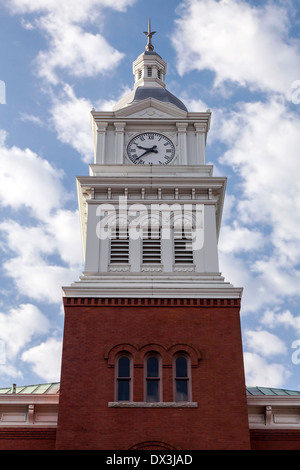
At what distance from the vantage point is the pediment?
35.5m

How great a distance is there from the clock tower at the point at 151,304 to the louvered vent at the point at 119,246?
0.18 feet

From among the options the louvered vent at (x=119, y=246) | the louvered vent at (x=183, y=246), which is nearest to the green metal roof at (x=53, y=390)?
the louvered vent at (x=119, y=246)

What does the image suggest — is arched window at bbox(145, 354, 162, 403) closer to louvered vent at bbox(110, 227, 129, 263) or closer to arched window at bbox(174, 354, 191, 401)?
arched window at bbox(174, 354, 191, 401)

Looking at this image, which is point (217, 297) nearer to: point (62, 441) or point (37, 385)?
point (62, 441)

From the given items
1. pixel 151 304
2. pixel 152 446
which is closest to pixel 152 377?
pixel 152 446

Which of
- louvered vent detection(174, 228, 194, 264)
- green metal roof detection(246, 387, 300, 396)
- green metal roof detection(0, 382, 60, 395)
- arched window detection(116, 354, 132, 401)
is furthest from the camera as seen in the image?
green metal roof detection(246, 387, 300, 396)

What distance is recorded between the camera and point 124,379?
2780cm

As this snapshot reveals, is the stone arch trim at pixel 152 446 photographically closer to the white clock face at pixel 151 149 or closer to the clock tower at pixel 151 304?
the clock tower at pixel 151 304

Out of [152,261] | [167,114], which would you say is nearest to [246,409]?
[152,261]

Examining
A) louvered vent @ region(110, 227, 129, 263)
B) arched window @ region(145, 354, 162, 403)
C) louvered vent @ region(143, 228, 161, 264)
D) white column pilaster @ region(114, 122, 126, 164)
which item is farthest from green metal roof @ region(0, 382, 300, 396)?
white column pilaster @ region(114, 122, 126, 164)

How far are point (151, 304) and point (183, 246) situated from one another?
3222mm

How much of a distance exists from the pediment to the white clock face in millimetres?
948

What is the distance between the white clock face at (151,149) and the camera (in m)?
34.3
